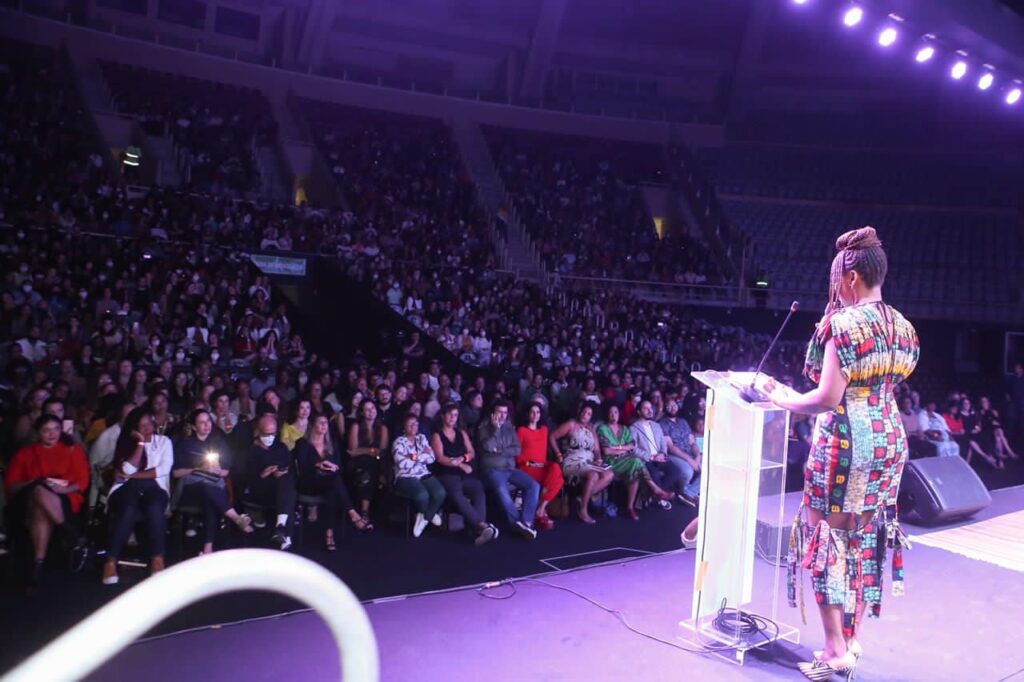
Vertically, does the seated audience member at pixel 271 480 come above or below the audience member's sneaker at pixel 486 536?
above

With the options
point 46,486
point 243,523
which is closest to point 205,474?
point 243,523

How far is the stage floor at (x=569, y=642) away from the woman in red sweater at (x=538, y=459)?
204 cm

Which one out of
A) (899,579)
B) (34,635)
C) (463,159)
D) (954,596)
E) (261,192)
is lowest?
(34,635)

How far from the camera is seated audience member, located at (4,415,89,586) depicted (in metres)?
4.48

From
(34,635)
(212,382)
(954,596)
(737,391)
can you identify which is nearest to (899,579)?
(737,391)

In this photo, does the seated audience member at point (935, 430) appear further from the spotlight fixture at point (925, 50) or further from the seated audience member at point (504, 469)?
the seated audience member at point (504, 469)

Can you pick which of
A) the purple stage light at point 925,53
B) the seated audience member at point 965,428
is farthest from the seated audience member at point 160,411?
the purple stage light at point 925,53

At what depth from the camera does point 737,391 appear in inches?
127

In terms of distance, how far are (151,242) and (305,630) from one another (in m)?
10.2

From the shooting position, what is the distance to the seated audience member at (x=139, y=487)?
4.64 metres

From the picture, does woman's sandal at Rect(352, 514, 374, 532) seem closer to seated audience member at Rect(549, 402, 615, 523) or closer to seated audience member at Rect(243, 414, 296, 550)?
seated audience member at Rect(243, 414, 296, 550)

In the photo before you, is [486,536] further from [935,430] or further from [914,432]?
[935,430]

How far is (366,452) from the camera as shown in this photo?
6172 mm

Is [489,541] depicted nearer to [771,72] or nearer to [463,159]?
[463,159]
